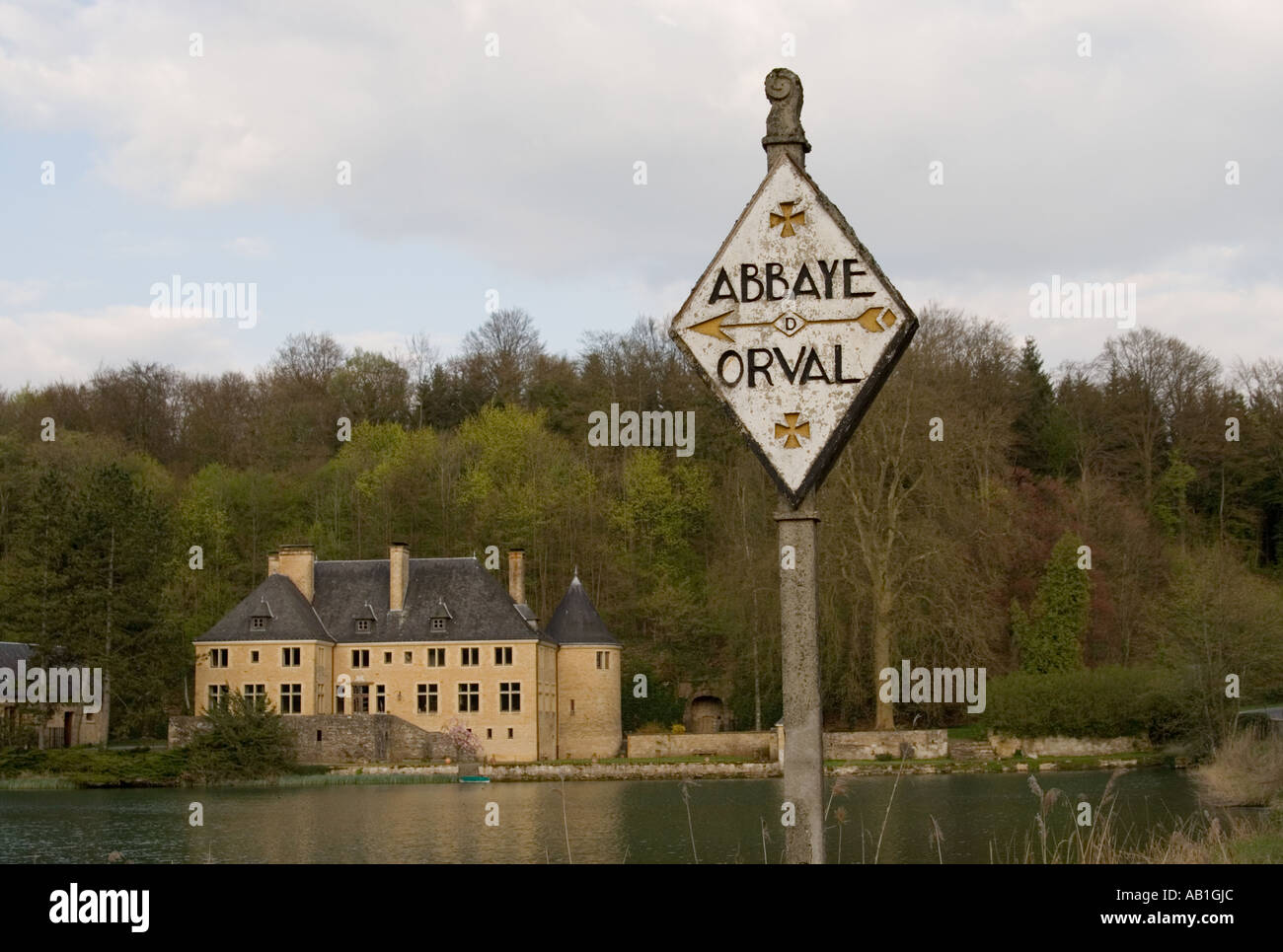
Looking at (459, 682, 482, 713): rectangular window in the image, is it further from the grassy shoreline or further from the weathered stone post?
the weathered stone post

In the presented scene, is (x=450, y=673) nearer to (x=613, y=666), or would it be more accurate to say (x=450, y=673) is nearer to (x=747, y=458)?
(x=613, y=666)

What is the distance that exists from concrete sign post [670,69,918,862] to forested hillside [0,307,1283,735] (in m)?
32.2

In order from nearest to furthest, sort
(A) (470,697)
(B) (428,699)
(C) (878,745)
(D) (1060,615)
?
(C) (878,745), (D) (1060,615), (A) (470,697), (B) (428,699)

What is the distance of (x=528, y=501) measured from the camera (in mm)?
54844

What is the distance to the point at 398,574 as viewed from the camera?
4903 cm

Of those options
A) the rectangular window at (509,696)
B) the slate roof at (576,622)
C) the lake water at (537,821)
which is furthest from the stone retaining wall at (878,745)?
the slate roof at (576,622)

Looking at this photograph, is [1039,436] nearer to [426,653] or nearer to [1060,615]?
[1060,615]

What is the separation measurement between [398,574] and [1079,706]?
896 inches

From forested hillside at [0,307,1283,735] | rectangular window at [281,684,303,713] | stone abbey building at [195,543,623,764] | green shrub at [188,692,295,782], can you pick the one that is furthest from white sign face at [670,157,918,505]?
rectangular window at [281,684,303,713]

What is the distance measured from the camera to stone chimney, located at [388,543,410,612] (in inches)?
1925

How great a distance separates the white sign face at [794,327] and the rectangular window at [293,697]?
147 ft

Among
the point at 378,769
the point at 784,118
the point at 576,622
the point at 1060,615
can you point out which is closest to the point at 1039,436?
the point at 1060,615

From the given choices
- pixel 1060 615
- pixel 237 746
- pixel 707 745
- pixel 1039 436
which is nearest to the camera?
pixel 237 746

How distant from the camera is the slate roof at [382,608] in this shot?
157ft
